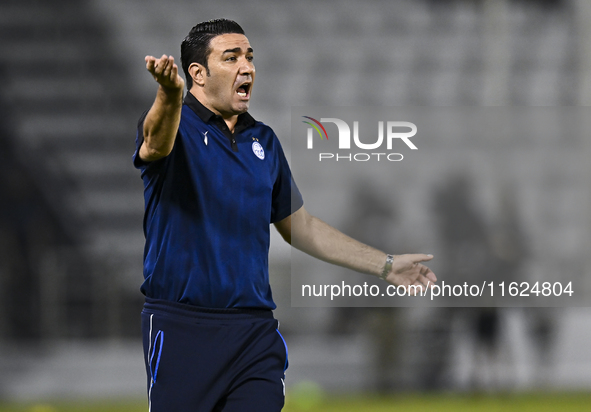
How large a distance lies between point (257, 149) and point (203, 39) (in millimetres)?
444

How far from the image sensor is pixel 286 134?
9.45 m

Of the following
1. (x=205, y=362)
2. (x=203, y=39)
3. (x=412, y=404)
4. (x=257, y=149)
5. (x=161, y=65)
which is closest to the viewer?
(x=161, y=65)

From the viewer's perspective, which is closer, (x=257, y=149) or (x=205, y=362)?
(x=205, y=362)

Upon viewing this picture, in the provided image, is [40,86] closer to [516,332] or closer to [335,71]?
[335,71]

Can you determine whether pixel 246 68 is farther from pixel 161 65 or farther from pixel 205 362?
pixel 205 362

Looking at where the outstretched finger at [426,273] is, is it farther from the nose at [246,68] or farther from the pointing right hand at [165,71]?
the pointing right hand at [165,71]

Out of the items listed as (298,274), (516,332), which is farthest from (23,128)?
(516,332)

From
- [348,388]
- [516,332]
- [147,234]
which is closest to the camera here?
[147,234]

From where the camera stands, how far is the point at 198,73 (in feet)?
8.91

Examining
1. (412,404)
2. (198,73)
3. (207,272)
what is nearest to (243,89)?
(198,73)

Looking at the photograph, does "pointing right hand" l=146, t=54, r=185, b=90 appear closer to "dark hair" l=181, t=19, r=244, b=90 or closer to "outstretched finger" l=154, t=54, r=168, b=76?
"outstretched finger" l=154, t=54, r=168, b=76

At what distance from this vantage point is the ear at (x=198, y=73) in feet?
8.85

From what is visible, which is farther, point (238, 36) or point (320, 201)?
point (320, 201)

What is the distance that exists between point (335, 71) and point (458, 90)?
5.32 feet
